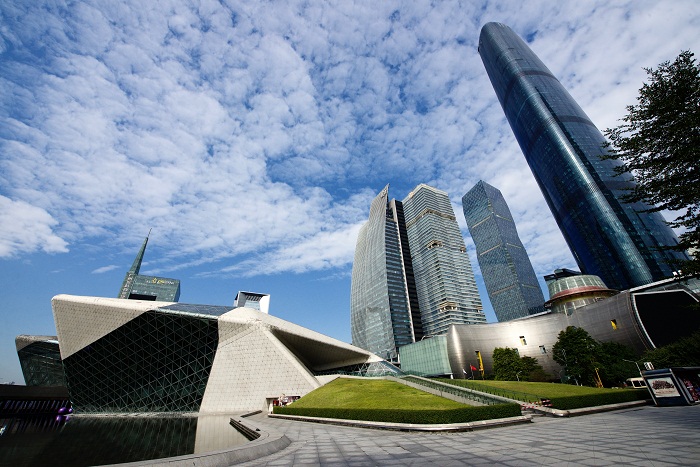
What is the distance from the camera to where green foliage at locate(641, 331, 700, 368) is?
120 feet

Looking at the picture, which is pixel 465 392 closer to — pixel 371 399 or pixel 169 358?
pixel 371 399

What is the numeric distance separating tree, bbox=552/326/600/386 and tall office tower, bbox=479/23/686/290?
74.1 metres

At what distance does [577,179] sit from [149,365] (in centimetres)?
15210

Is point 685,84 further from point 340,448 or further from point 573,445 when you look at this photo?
point 340,448

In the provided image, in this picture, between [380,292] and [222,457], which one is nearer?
[222,457]

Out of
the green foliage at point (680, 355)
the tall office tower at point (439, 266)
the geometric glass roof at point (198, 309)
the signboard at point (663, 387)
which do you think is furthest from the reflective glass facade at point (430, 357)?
the signboard at point (663, 387)

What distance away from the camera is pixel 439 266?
154625 millimetres

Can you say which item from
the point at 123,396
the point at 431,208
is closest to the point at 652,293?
the point at 123,396

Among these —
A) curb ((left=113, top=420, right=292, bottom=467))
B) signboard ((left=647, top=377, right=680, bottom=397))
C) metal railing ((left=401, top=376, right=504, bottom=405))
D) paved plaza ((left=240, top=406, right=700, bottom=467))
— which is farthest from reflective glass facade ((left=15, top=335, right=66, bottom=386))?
signboard ((left=647, top=377, right=680, bottom=397))

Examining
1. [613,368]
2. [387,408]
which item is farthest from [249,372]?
[613,368]

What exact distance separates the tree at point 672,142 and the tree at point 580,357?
120ft

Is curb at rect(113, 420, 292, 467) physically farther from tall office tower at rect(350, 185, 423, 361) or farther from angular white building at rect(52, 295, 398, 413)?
tall office tower at rect(350, 185, 423, 361)

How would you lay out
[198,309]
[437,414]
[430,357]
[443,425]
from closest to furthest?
[443,425], [437,414], [198,309], [430,357]

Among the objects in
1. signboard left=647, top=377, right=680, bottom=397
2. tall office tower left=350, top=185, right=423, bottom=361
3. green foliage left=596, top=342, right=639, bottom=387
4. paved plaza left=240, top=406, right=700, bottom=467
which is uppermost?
tall office tower left=350, top=185, right=423, bottom=361
